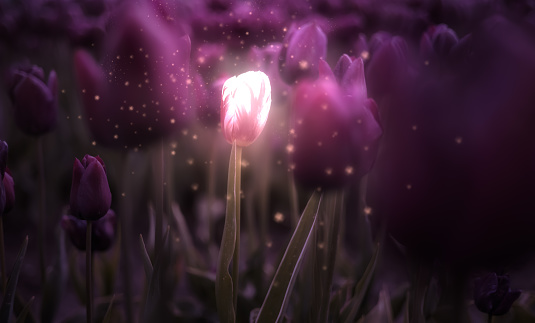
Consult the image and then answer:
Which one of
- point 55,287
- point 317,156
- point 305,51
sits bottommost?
point 55,287

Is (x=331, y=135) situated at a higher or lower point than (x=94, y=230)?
higher

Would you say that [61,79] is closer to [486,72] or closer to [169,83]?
[169,83]

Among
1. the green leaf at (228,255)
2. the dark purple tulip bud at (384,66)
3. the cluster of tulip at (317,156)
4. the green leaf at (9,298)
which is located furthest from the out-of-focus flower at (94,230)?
the dark purple tulip bud at (384,66)

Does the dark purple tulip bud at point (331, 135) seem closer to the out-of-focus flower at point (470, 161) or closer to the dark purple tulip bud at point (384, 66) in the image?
the out-of-focus flower at point (470, 161)

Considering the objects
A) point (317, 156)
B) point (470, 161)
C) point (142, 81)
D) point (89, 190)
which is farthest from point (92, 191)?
point (470, 161)

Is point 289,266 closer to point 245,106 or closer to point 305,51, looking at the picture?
Answer: point 245,106

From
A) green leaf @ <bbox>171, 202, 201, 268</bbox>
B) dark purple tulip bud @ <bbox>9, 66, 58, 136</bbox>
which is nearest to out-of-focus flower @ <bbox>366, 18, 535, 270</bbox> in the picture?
dark purple tulip bud @ <bbox>9, 66, 58, 136</bbox>

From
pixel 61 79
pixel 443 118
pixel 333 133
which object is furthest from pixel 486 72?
pixel 61 79
